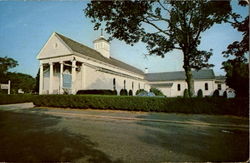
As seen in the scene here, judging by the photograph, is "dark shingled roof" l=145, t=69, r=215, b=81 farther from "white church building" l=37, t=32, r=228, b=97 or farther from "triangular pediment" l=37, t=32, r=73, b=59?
"triangular pediment" l=37, t=32, r=73, b=59

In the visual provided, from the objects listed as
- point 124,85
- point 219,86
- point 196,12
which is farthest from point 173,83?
point 196,12

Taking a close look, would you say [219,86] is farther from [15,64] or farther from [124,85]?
[15,64]

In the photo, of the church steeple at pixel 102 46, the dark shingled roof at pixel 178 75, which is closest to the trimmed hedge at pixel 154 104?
the church steeple at pixel 102 46

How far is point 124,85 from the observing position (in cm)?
2778

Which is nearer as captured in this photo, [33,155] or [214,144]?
[33,155]

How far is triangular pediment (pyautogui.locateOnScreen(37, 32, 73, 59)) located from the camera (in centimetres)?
2080

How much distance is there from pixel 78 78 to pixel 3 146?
18255 mm

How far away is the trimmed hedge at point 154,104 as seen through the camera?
9.19m

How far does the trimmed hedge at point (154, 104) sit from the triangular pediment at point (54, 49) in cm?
863

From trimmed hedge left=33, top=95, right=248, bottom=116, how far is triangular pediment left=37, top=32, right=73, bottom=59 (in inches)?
340

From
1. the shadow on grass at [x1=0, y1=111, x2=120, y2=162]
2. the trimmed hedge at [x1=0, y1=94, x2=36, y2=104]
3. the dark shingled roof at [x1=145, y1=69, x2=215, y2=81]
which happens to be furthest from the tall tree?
the dark shingled roof at [x1=145, y1=69, x2=215, y2=81]

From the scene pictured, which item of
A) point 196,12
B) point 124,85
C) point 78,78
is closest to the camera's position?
point 196,12

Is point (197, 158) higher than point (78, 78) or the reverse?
the reverse

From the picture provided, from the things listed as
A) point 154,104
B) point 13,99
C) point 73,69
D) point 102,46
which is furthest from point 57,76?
point 154,104
